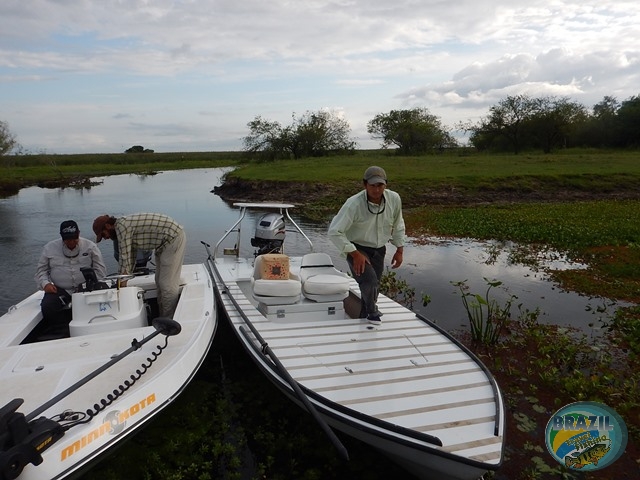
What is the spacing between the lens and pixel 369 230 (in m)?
4.87

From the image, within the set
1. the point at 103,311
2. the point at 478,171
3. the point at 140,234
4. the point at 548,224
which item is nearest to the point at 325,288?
the point at 140,234

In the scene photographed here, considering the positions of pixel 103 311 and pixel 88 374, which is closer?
pixel 88 374

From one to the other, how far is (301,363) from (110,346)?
1782 millimetres

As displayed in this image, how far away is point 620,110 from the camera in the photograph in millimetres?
45438

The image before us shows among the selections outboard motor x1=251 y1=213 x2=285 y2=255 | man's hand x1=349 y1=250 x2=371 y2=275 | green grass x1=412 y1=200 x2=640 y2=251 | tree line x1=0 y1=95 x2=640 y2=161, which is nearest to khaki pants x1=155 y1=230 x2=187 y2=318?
outboard motor x1=251 y1=213 x2=285 y2=255

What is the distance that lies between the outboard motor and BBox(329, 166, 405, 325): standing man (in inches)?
119

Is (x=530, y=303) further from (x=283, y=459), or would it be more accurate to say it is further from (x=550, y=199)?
(x=550, y=199)

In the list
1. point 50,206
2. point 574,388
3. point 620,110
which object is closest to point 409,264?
point 574,388

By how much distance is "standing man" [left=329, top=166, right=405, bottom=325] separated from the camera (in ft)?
15.1

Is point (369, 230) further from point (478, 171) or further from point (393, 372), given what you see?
point (478, 171)

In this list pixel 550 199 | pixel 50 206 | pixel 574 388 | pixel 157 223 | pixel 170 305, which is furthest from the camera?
pixel 50 206

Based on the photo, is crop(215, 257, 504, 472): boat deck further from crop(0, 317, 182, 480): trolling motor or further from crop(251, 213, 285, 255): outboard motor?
crop(251, 213, 285, 255): outboard motor

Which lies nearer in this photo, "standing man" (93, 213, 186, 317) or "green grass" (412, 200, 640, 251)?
"standing man" (93, 213, 186, 317)

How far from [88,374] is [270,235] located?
4455 millimetres
